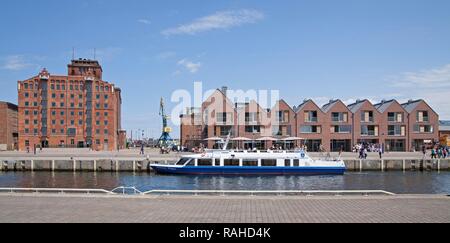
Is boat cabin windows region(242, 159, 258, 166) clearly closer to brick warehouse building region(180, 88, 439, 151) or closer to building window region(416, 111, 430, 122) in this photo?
brick warehouse building region(180, 88, 439, 151)

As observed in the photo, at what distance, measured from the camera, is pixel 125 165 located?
53.5 metres

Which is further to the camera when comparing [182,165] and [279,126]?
[279,126]

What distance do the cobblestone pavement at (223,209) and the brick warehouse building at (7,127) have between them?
111298 mm

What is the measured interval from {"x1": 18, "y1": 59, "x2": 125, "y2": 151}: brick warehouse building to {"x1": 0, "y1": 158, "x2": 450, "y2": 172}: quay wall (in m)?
56.2

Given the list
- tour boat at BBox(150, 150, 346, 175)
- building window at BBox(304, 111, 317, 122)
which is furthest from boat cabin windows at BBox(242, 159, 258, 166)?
building window at BBox(304, 111, 317, 122)

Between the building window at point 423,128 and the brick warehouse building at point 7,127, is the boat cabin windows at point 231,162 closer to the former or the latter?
the building window at point 423,128

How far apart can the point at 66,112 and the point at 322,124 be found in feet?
226

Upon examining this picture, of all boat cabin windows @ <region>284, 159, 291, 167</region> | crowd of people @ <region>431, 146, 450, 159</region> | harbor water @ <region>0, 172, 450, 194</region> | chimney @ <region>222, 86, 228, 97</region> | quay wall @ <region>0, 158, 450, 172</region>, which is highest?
chimney @ <region>222, 86, 228, 97</region>

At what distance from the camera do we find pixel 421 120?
8756 cm

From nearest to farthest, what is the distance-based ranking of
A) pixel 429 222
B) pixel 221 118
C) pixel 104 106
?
pixel 429 222 < pixel 221 118 < pixel 104 106

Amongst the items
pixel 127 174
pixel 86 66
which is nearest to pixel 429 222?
pixel 127 174

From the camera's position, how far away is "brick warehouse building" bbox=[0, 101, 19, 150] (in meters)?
118

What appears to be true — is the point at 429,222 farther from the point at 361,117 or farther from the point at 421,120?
the point at 421,120
